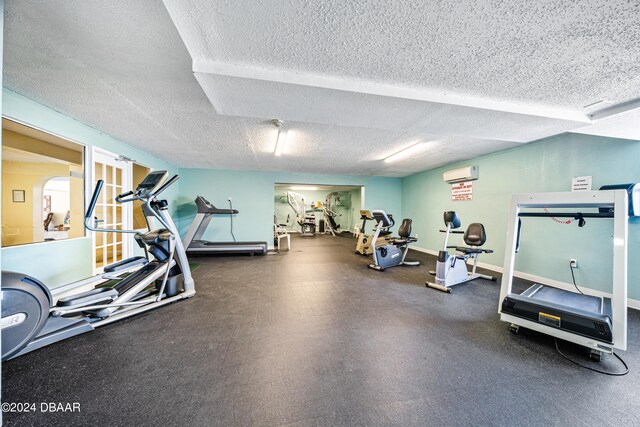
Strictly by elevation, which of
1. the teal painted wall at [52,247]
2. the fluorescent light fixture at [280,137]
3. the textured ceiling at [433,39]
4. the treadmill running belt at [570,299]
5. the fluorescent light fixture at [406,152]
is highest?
the fluorescent light fixture at [406,152]

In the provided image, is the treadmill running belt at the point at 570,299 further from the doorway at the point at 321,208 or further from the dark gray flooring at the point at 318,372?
the doorway at the point at 321,208

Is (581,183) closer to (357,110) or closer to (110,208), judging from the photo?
(357,110)

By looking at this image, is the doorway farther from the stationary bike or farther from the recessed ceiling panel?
the recessed ceiling panel

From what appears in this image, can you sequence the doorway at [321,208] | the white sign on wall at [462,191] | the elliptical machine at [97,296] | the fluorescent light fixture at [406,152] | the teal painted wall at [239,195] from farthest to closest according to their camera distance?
the doorway at [321,208] < the teal painted wall at [239,195] < the white sign on wall at [462,191] < the fluorescent light fixture at [406,152] < the elliptical machine at [97,296]

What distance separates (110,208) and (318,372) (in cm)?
429

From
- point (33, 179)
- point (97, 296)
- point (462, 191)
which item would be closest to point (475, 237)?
point (462, 191)

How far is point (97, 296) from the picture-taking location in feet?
6.23

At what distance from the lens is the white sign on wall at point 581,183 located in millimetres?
2801

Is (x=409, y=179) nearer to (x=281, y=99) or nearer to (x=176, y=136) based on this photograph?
(x=281, y=99)

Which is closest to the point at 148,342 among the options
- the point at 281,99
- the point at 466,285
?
the point at 281,99

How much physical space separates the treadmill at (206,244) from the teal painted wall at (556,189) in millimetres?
4916

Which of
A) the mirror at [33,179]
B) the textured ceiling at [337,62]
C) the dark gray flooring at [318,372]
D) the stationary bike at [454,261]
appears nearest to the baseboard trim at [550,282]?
the dark gray flooring at [318,372]

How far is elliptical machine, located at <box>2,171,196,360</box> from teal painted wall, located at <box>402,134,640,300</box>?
5190 millimetres

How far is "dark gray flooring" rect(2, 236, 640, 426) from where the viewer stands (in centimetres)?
115
